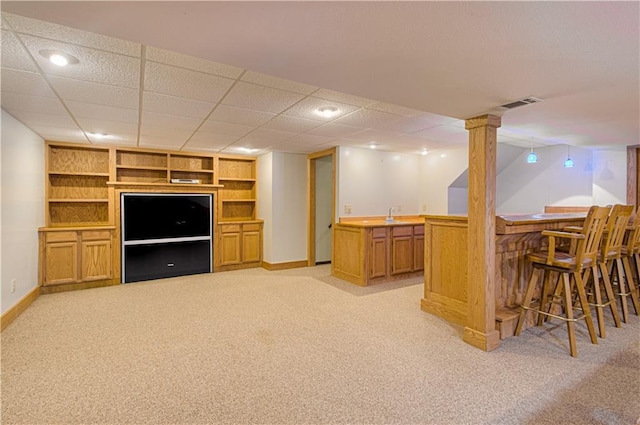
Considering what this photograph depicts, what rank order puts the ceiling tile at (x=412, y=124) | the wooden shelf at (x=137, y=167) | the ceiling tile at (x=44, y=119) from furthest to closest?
1. the wooden shelf at (x=137, y=167)
2. the ceiling tile at (x=412, y=124)
3. the ceiling tile at (x=44, y=119)

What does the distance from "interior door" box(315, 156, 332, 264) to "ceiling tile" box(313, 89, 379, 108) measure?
336 cm

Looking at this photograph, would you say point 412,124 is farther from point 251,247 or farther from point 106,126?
point 251,247

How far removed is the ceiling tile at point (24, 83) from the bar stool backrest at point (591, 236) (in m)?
4.38

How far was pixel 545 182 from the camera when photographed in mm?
5668

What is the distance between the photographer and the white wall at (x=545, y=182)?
17.3 ft

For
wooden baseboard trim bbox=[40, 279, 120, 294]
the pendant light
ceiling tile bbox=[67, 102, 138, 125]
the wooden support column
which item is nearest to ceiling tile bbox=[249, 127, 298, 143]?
ceiling tile bbox=[67, 102, 138, 125]

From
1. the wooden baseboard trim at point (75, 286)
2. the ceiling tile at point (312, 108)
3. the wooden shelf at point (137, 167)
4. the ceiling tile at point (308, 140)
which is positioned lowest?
the wooden baseboard trim at point (75, 286)

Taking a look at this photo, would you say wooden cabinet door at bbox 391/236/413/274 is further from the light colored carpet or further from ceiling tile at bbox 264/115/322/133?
ceiling tile at bbox 264/115/322/133

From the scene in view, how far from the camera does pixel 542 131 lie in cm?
380

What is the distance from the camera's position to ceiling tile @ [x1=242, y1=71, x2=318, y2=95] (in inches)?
92.7

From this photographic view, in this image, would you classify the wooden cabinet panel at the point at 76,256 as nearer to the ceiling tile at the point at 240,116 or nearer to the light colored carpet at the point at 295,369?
the light colored carpet at the point at 295,369

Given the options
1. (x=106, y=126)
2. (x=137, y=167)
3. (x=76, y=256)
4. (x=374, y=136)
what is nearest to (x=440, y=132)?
(x=374, y=136)

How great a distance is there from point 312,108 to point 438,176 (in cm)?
370

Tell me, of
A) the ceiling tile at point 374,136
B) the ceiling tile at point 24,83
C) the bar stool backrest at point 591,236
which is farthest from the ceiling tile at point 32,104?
the bar stool backrest at point 591,236
